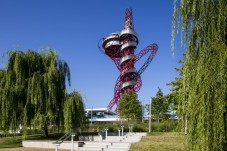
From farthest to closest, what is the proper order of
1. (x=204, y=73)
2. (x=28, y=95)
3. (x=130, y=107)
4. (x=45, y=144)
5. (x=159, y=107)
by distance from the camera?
(x=130, y=107) < (x=159, y=107) < (x=28, y=95) < (x=45, y=144) < (x=204, y=73)

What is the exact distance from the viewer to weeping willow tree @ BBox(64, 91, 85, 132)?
20.6 meters

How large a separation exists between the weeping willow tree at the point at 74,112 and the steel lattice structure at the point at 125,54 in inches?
1170

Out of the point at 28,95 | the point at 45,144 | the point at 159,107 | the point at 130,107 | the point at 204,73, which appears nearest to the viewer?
the point at 204,73

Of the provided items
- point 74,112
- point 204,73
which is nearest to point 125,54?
point 74,112

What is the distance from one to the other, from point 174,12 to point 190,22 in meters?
0.50

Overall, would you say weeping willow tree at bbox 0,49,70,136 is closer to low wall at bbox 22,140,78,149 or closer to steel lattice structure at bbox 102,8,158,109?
low wall at bbox 22,140,78,149

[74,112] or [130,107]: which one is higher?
[74,112]

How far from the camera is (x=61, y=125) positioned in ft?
70.0

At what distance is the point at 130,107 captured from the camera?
40.2m

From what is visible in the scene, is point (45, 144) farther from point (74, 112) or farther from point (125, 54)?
point (125, 54)

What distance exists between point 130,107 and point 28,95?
69.3 feet

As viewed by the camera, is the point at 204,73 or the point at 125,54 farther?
the point at 125,54

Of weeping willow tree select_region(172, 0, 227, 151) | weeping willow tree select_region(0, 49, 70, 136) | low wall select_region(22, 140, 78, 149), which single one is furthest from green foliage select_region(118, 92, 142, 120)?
weeping willow tree select_region(172, 0, 227, 151)

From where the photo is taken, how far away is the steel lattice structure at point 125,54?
51594 millimetres
